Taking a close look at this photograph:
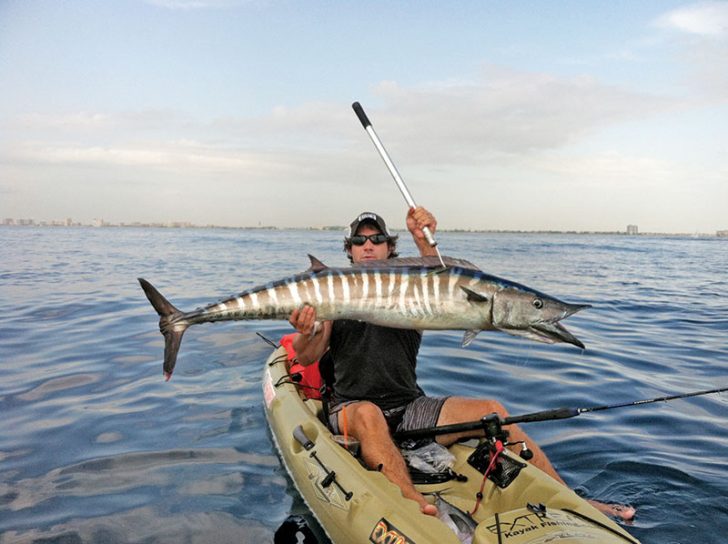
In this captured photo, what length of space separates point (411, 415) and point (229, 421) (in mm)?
3250

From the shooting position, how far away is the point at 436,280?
417 centimetres

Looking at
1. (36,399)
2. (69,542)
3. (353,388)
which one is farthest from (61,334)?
(353,388)

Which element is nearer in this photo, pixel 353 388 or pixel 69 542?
pixel 69 542

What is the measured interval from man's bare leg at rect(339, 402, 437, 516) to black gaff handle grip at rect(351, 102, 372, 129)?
2.69 m

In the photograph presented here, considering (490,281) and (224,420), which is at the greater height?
(490,281)

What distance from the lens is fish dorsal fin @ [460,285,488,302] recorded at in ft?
13.3

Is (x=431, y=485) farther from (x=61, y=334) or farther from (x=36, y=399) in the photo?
(x=61, y=334)

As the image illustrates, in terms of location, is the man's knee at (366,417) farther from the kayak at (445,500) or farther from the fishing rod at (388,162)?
the fishing rod at (388,162)

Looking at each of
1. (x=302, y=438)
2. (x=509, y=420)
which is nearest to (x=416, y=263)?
(x=509, y=420)

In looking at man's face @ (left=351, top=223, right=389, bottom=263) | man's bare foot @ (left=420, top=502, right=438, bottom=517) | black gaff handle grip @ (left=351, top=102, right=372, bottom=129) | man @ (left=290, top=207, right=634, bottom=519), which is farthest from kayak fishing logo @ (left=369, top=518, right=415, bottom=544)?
black gaff handle grip @ (left=351, top=102, right=372, bottom=129)

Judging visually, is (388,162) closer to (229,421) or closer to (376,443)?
(376,443)

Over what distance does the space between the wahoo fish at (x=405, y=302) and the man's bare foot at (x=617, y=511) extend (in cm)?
174

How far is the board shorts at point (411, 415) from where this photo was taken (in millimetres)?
4949

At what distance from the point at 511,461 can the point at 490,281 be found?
1.46m
